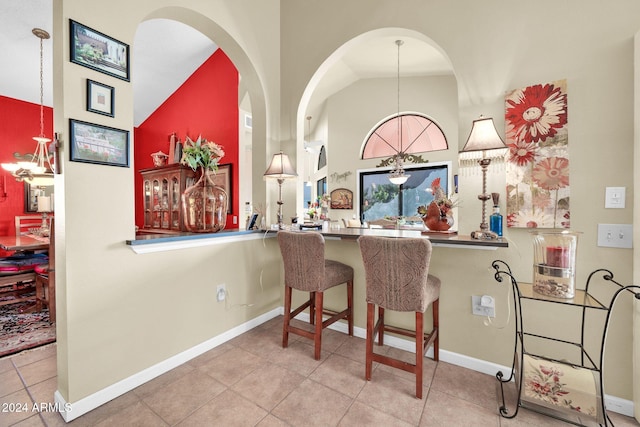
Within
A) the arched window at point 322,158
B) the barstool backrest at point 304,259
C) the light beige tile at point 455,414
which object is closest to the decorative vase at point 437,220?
the barstool backrest at point 304,259

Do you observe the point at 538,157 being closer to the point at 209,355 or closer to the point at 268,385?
the point at 268,385

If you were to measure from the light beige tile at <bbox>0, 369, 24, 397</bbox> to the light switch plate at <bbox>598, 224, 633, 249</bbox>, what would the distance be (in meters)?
3.60

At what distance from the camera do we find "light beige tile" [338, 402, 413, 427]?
4.62 feet

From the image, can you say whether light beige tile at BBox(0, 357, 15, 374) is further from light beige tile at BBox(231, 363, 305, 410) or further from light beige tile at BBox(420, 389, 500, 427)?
light beige tile at BBox(420, 389, 500, 427)

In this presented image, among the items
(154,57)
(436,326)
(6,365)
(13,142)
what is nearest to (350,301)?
(436,326)

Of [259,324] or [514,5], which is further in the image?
[259,324]

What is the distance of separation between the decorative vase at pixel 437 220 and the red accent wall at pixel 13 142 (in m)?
6.50

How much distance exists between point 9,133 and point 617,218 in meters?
7.64

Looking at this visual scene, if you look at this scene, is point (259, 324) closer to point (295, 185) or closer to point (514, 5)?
point (295, 185)

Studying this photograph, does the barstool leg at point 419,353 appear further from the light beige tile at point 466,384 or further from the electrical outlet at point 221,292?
the electrical outlet at point 221,292

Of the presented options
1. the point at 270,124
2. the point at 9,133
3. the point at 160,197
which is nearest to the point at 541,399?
the point at 270,124

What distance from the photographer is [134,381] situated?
1.69 m

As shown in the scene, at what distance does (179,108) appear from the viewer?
504 centimetres

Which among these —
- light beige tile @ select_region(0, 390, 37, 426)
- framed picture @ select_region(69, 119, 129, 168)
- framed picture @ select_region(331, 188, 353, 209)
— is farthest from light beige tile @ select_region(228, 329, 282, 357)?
framed picture @ select_region(331, 188, 353, 209)
